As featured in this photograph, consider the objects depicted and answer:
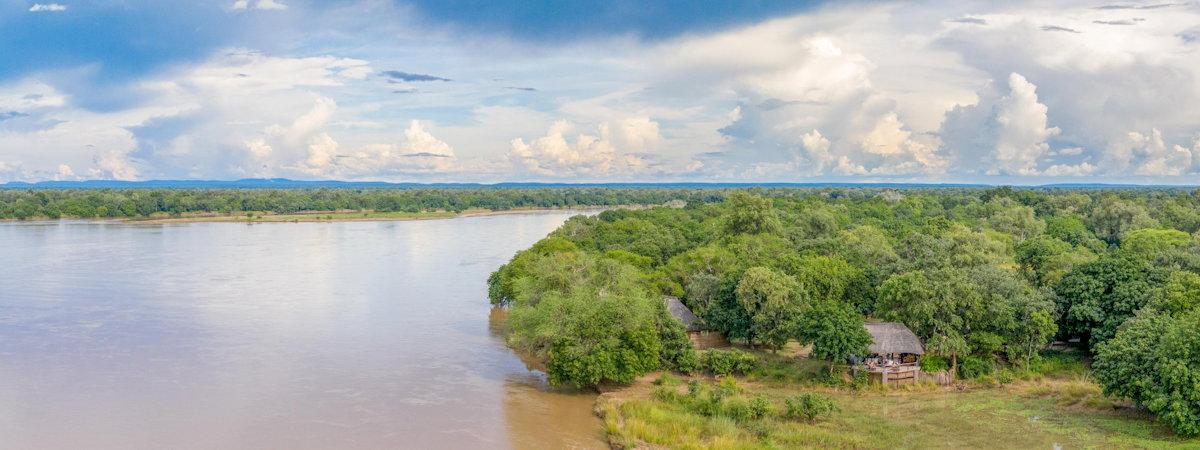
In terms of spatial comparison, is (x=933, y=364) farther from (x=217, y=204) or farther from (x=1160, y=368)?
(x=217, y=204)

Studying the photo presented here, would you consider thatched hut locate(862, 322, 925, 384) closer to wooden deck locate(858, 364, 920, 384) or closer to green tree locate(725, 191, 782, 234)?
wooden deck locate(858, 364, 920, 384)

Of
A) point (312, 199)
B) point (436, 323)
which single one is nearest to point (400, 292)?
point (436, 323)

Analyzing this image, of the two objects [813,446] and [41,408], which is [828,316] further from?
[41,408]

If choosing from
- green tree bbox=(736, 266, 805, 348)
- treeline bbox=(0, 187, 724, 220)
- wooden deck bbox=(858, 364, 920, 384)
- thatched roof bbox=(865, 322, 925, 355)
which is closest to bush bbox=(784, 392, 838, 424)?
wooden deck bbox=(858, 364, 920, 384)

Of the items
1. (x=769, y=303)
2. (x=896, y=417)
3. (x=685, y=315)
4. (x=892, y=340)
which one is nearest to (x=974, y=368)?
(x=892, y=340)

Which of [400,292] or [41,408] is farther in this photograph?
[400,292]

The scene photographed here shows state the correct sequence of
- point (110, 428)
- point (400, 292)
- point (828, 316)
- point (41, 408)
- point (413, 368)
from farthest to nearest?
1. point (400, 292)
2. point (413, 368)
3. point (828, 316)
4. point (41, 408)
5. point (110, 428)

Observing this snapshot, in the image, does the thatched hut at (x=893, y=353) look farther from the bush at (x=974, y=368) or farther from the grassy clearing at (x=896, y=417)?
the bush at (x=974, y=368)

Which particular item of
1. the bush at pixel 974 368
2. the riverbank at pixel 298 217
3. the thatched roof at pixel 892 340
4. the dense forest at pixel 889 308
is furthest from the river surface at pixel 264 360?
the riverbank at pixel 298 217
